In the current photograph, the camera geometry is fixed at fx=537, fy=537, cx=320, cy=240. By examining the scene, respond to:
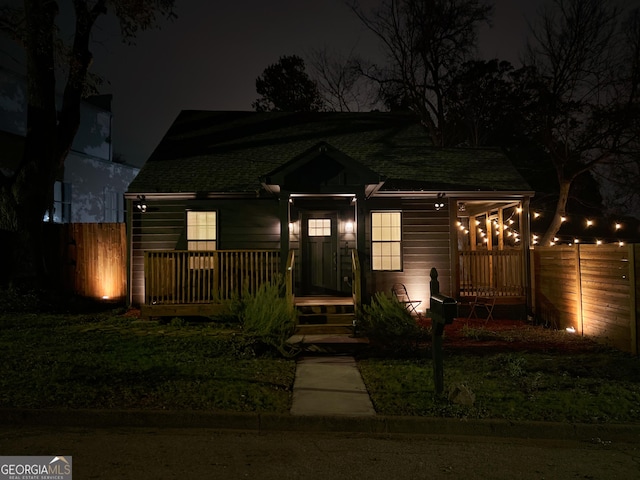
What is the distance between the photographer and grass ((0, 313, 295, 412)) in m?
6.27

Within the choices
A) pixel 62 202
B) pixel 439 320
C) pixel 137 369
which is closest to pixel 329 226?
pixel 137 369

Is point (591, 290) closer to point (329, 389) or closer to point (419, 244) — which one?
point (419, 244)

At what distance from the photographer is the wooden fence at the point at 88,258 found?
1444 centimetres

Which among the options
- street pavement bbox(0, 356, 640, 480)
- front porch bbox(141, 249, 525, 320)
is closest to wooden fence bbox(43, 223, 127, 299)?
front porch bbox(141, 249, 525, 320)

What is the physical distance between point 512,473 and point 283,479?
1.97 metres

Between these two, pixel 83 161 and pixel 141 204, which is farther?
pixel 83 161

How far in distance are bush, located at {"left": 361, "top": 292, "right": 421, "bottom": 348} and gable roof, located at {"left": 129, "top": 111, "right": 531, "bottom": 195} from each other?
10.4 ft

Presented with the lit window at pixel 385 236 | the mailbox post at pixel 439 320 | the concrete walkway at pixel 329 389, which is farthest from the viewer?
the lit window at pixel 385 236

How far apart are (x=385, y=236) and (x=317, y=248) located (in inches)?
70.5

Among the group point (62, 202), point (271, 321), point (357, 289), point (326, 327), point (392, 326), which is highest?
point (62, 202)

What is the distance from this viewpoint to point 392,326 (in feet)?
30.9

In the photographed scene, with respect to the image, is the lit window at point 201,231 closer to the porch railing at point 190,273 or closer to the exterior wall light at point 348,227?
the porch railing at point 190,273

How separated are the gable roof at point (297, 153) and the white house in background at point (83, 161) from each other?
788cm

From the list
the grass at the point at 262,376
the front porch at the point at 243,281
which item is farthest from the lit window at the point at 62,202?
the grass at the point at 262,376
